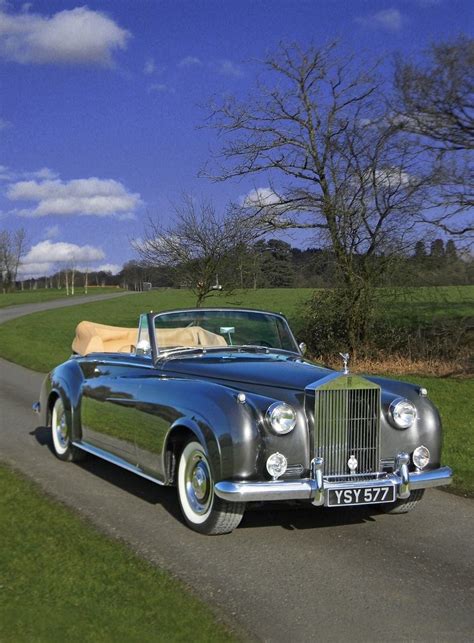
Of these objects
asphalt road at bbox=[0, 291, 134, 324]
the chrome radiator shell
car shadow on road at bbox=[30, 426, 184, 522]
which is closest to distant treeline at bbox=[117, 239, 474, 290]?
car shadow on road at bbox=[30, 426, 184, 522]

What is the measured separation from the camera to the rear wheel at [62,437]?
6.89 m

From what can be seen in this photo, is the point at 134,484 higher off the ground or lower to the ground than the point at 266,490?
lower

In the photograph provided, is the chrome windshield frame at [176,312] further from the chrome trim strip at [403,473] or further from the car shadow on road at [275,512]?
the chrome trim strip at [403,473]

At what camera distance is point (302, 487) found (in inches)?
171

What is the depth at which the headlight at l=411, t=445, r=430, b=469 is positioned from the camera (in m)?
4.87

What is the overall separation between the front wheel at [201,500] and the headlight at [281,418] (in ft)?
1.82

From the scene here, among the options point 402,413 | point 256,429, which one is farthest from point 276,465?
point 402,413

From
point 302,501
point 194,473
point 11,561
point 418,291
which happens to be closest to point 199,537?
point 194,473

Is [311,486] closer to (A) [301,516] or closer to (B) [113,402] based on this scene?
(A) [301,516]

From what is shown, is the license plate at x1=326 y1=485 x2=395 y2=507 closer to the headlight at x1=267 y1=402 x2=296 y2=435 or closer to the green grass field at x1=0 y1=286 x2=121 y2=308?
the headlight at x1=267 y1=402 x2=296 y2=435

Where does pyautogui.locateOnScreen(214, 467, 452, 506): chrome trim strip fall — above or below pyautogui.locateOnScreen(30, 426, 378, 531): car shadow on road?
above

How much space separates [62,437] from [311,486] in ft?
11.7

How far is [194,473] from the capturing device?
486 cm

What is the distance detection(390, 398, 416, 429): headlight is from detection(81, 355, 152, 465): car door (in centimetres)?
206
